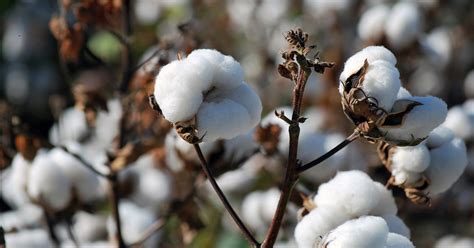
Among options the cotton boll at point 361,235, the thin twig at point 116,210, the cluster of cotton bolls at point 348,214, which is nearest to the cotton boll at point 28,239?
the thin twig at point 116,210

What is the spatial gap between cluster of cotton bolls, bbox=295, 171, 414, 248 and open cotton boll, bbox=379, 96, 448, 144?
3.8 inches

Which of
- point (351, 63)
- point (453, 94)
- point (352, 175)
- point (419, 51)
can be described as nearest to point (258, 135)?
point (352, 175)

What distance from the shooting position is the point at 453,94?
293 cm

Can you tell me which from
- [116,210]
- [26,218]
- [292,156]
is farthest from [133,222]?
[292,156]

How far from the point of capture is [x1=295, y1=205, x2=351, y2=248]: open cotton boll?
102 centimetres

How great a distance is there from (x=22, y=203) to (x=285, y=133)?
0.55 metres

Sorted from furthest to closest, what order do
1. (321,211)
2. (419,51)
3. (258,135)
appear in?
(419,51)
(258,135)
(321,211)

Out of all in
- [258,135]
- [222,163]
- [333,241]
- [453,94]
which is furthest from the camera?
[453,94]

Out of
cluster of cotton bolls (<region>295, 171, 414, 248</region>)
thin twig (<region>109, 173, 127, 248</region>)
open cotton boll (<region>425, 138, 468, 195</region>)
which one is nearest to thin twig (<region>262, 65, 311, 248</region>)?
cluster of cotton bolls (<region>295, 171, 414, 248</region>)

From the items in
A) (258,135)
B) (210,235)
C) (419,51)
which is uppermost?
(258,135)

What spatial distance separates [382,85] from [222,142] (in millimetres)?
520

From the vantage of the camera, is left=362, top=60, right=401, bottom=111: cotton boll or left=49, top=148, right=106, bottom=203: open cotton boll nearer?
left=362, top=60, right=401, bottom=111: cotton boll

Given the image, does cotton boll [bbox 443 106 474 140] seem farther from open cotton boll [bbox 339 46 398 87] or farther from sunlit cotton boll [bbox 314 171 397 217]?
open cotton boll [bbox 339 46 398 87]

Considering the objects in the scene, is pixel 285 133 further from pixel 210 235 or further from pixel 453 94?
pixel 453 94
